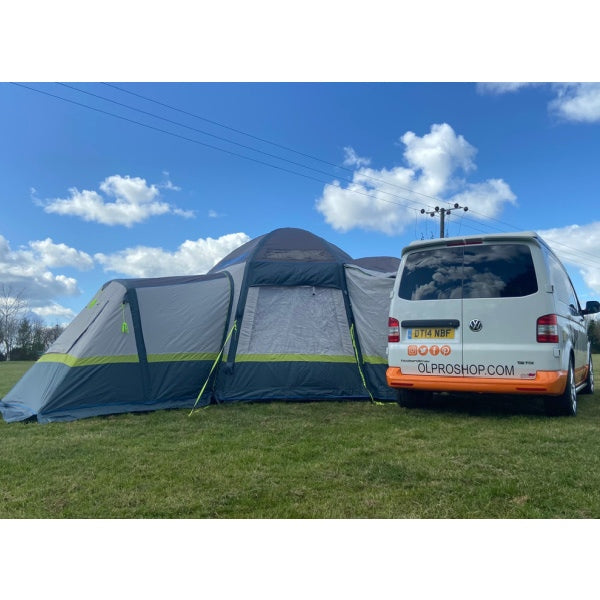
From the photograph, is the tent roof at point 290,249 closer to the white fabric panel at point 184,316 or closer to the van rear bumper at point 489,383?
the white fabric panel at point 184,316

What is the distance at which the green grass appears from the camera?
3.16 metres

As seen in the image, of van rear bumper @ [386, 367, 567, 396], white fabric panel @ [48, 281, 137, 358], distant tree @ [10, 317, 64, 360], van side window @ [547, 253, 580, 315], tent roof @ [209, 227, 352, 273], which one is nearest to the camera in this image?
van rear bumper @ [386, 367, 567, 396]

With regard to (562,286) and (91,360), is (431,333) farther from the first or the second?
(91,360)

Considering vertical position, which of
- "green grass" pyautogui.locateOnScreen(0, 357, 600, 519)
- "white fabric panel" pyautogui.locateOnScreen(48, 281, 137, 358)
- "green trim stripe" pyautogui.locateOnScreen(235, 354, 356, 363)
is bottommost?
"green grass" pyautogui.locateOnScreen(0, 357, 600, 519)

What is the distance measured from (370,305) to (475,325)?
87.7 inches

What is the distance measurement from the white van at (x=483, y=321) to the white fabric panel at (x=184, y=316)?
272 cm

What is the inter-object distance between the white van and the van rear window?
0.03 feet

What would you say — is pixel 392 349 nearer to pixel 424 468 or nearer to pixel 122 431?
pixel 424 468

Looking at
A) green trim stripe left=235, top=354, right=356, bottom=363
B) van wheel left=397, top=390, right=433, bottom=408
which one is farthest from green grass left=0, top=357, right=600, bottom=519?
green trim stripe left=235, top=354, right=356, bottom=363

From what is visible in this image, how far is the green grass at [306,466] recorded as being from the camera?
10.4 ft

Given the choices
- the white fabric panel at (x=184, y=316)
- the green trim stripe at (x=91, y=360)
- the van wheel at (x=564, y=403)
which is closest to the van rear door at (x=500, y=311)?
the van wheel at (x=564, y=403)

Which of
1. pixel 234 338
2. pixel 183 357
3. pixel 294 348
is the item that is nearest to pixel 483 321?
pixel 294 348

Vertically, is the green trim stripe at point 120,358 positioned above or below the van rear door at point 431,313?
below

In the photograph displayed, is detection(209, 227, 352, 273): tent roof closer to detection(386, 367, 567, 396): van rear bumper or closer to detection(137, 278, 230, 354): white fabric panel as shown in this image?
detection(137, 278, 230, 354): white fabric panel
